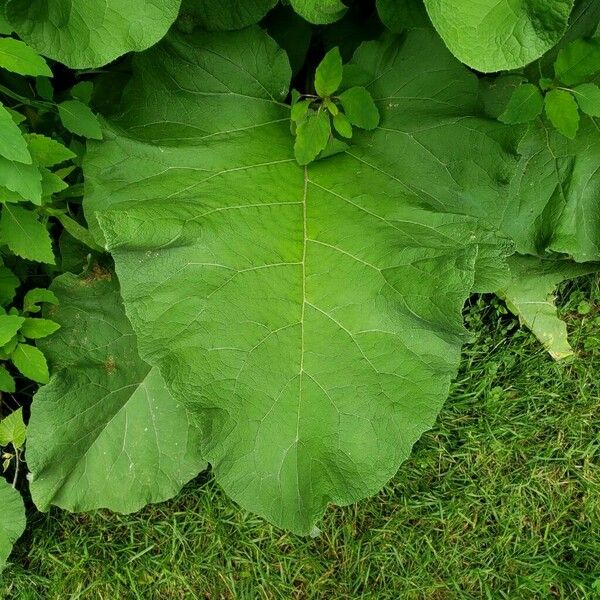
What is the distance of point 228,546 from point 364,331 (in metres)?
1.20

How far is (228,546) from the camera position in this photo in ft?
9.01

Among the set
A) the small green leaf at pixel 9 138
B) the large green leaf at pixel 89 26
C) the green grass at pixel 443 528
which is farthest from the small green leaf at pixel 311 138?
the green grass at pixel 443 528

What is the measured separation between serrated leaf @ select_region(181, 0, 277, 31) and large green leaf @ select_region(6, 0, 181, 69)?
0.25m

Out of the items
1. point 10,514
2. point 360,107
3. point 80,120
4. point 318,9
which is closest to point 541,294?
point 360,107

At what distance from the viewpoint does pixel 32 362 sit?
2299 millimetres

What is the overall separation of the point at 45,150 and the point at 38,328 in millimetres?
558

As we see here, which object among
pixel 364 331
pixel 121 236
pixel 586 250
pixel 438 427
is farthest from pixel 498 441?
pixel 121 236

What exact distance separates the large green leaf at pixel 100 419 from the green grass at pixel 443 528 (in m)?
0.35

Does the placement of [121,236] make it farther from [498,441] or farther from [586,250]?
[498,441]

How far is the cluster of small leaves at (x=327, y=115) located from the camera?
2.02 metres

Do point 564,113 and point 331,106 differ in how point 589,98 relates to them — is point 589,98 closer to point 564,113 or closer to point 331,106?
point 564,113

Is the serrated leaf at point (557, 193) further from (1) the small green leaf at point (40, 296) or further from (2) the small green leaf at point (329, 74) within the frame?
(1) the small green leaf at point (40, 296)

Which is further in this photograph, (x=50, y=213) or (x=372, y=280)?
(x=50, y=213)

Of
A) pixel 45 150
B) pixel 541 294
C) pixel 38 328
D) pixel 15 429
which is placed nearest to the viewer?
pixel 45 150
